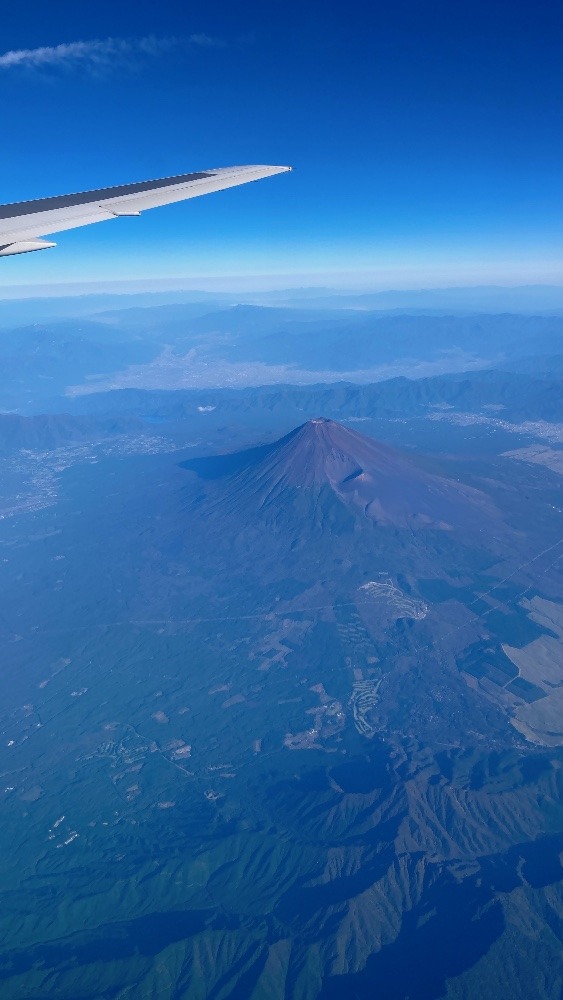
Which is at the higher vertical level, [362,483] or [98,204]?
[98,204]

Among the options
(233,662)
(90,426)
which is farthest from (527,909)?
(90,426)

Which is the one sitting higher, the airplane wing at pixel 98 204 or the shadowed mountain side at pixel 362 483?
the airplane wing at pixel 98 204

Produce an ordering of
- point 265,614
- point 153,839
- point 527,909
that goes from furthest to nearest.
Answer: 1. point 265,614
2. point 153,839
3. point 527,909

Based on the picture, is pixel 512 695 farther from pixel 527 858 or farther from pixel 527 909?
pixel 527 909

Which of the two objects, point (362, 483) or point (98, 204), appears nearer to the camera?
point (98, 204)

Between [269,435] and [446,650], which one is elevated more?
[269,435]
